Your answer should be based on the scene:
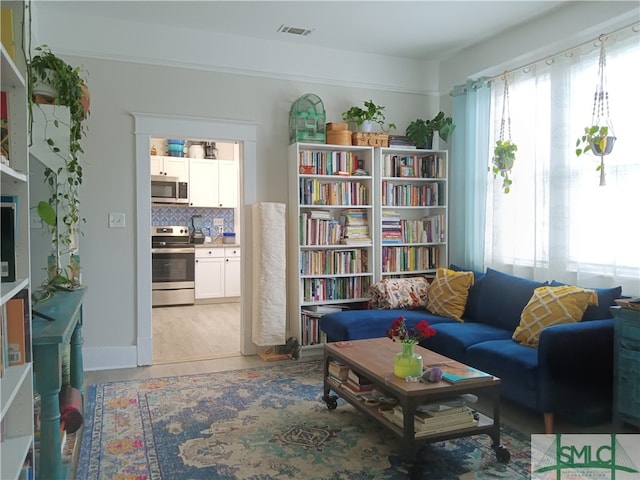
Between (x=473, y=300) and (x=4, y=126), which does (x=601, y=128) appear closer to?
(x=473, y=300)

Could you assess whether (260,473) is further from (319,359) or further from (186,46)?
(186,46)

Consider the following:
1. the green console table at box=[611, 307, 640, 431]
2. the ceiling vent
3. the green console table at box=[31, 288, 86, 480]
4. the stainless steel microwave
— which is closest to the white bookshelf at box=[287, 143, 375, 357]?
the ceiling vent

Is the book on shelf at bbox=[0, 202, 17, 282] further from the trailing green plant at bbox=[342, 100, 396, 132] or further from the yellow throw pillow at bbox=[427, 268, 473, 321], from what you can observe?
the trailing green plant at bbox=[342, 100, 396, 132]

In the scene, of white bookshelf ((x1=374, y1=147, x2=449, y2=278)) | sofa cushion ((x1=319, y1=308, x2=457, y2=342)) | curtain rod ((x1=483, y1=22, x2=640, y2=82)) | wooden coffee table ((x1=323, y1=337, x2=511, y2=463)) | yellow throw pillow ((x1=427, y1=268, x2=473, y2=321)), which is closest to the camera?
wooden coffee table ((x1=323, y1=337, x2=511, y2=463))

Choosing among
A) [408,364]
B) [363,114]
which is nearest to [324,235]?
[363,114]

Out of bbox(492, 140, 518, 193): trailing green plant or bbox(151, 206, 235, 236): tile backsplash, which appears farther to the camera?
bbox(151, 206, 235, 236): tile backsplash

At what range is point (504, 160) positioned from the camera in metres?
4.43

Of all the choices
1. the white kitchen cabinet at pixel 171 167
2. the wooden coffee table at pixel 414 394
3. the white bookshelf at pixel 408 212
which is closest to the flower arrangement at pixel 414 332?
the wooden coffee table at pixel 414 394

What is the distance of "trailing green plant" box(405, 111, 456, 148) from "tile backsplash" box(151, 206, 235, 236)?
3.96 metres

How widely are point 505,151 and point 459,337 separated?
5.76 ft

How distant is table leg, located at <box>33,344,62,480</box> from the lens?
6.65 feet

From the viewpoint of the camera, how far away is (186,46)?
4.51 metres

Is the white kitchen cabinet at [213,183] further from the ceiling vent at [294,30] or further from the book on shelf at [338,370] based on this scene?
the book on shelf at [338,370]

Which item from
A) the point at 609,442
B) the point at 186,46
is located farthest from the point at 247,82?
the point at 609,442
